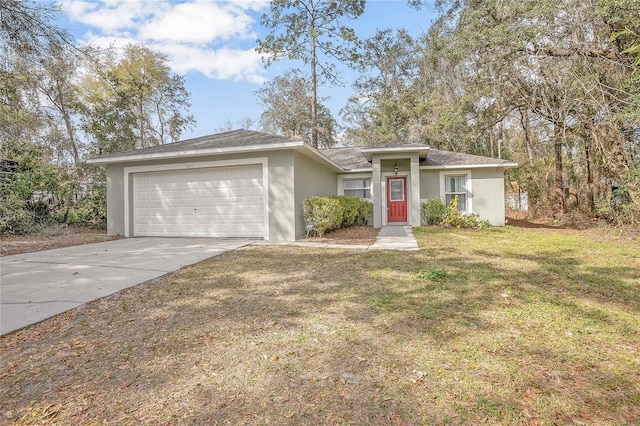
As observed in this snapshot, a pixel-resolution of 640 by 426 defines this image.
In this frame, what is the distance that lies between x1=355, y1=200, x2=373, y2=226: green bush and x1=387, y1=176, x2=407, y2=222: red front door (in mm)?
802

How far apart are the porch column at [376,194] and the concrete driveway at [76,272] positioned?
5.94 metres

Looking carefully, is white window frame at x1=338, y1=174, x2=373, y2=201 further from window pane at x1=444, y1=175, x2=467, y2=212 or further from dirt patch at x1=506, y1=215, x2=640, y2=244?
dirt patch at x1=506, y1=215, x2=640, y2=244

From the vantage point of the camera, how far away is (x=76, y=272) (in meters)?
5.00

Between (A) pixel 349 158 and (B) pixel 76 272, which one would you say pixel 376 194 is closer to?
(A) pixel 349 158

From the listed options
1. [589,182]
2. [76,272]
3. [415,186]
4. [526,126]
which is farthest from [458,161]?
[76,272]

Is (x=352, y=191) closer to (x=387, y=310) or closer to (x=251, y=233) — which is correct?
(x=251, y=233)

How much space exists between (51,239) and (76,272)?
19.3 ft

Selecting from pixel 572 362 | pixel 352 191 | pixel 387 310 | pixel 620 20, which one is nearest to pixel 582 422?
pixel 572 362

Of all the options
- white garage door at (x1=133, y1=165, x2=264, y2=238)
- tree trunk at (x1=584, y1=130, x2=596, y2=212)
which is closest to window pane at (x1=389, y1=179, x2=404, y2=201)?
white garage door at (x1=133, y1=165, x2=264, y2=238)

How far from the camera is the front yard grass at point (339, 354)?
188cm

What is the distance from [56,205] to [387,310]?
1400cm

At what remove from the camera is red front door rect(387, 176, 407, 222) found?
13258mm

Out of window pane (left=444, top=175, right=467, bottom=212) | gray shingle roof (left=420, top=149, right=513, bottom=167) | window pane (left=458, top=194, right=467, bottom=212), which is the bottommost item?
window pane (left=458, top=194, right=467, bottom=212)

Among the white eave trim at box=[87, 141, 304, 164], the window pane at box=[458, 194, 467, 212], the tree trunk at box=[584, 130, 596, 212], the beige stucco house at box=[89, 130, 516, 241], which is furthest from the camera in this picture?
the tree trunk at box=[584, 130, 596, 212]
